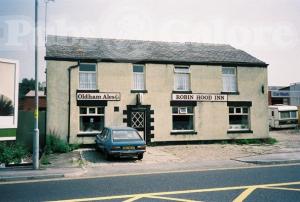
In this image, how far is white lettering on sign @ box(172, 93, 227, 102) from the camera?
21.5m

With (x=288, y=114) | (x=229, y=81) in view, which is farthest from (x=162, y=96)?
(x=288, y=114)

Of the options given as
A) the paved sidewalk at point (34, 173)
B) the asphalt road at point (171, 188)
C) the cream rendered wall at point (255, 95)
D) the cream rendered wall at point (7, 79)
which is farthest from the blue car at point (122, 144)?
the cream rendered wall at point (255, 95)

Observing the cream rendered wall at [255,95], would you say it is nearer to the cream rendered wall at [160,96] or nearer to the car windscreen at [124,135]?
the cream rendered wall at [160,96]

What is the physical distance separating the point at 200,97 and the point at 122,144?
9.19m

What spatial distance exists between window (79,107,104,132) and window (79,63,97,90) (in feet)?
4.82

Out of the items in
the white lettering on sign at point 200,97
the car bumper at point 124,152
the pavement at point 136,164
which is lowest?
the pavement at point 136,164

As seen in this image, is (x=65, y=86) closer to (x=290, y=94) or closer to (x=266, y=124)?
(x=266, y=124)

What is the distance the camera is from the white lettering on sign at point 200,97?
70.4 feet

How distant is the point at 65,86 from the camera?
1955 cm

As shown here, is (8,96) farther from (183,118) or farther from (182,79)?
(182,79)

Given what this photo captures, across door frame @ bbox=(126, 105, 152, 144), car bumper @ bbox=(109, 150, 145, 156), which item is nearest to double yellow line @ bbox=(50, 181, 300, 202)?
car bumper @ bbox=(109, 150, 145, 156)

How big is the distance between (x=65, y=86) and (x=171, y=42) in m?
10.0

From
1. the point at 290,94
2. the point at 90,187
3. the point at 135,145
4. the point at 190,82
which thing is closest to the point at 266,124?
the point at 190,82

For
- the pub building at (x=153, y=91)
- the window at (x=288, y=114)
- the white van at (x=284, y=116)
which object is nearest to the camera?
the pub building at (x=153, y=91)
